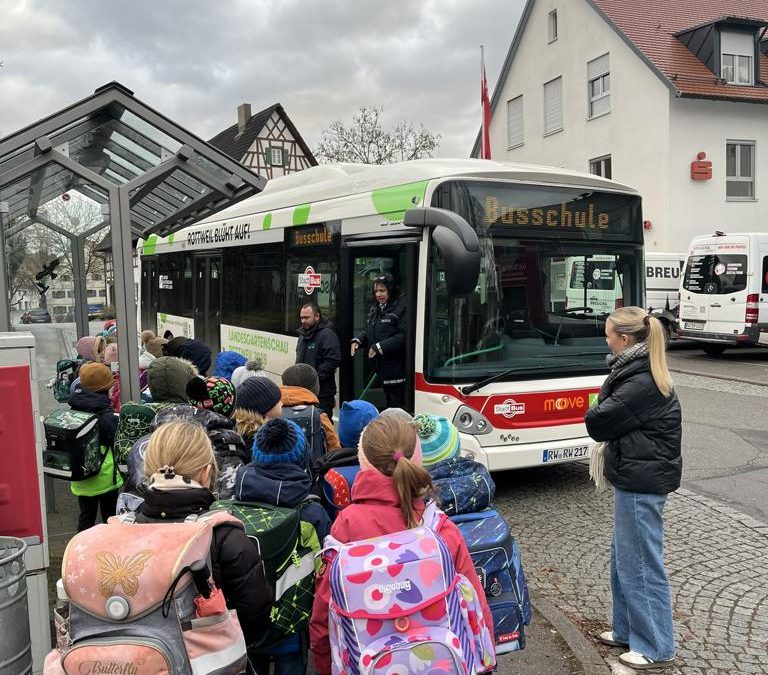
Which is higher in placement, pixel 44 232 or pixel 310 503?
pixel 44 232

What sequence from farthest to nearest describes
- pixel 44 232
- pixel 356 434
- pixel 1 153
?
pixel 44 232, pixel 1 153, pixel 356 434

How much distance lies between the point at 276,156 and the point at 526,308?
138ft

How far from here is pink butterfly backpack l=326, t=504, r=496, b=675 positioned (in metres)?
2.38

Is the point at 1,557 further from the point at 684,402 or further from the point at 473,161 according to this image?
the point at 684,402

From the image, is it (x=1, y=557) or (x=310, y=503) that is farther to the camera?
(x=310, y=503)

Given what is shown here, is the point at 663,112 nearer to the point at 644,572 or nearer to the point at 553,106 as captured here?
the point at 553,106

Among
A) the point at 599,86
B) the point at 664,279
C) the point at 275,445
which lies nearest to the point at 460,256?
the point at 275,445

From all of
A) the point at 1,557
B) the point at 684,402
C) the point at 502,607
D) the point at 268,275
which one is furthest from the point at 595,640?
the point at 684,402

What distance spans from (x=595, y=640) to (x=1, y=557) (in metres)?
3.10

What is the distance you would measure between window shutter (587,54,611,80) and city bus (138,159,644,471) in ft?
71.1

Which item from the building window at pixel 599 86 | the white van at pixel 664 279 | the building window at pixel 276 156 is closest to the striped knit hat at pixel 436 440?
the white van at pixel 664 279

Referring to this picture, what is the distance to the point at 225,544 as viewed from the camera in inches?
95.6

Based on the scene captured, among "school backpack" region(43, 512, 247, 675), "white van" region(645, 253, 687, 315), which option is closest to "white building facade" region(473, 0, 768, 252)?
"white van" region(645, 253, 687, 315)

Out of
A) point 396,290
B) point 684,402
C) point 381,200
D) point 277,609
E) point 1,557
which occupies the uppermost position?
point 381,200
